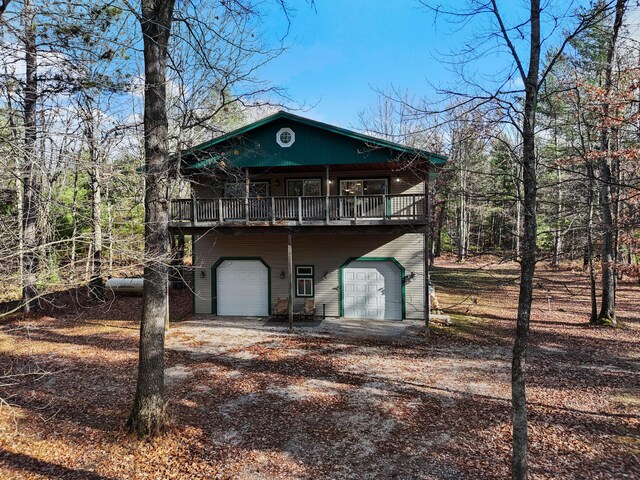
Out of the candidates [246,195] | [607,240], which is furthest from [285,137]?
[607,240]

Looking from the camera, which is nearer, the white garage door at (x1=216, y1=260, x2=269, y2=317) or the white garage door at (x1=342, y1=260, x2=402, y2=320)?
the white garage door at (x1=342, y1=260, x2=402, y2=320)

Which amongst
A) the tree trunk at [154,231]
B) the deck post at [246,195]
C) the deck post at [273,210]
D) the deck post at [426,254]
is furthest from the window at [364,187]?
the tree trunk at [154,231]

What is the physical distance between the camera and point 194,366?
9.70 m

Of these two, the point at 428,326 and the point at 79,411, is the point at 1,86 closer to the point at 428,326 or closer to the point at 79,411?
the point at 79,411

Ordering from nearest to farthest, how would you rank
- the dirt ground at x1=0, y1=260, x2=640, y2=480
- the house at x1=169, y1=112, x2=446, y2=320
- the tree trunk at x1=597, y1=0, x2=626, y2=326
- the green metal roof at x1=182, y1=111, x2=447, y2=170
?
the dirt ground at x1=0, y1=260, x2=640, y2=480 → the tree trunk at x1=597, y1=0, x2=626, y2=326 → the house at x1=169, y1=112, x2=446, y2=320 → the green metal roof at x1=182, y1=111, x2=447, y2=170

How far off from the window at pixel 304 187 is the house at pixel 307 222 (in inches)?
1.6

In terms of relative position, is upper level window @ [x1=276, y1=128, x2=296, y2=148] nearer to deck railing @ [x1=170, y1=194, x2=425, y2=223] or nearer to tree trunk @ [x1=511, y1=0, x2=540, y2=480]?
deck railing @ [x1=170, y1=194, x2=425, y2=223]

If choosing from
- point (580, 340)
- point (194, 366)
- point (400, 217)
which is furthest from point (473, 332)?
point (194, 366)

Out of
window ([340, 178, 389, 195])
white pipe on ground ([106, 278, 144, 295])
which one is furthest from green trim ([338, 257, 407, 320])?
white pipe on ground ([106, 278, 144, 295])

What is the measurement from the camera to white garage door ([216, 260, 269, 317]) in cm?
1573

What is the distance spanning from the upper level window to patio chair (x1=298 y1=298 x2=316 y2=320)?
5995mm

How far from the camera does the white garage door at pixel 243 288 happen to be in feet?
51.6

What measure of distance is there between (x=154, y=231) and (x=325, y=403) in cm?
454

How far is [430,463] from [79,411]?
6187 mm
